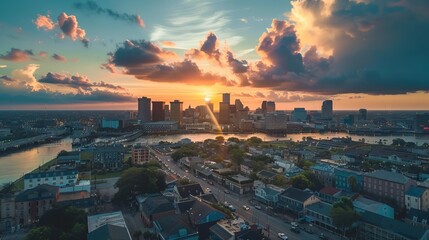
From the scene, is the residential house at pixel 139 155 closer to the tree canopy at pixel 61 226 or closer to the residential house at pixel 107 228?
the tree canopy at pixel 61 226

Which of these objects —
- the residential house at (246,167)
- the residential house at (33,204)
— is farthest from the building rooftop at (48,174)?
the residential house at (246,167)

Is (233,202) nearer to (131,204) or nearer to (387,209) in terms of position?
(131,204)

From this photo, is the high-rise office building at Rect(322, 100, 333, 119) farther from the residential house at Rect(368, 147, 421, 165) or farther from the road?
the road

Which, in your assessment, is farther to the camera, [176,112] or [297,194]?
[176,112]

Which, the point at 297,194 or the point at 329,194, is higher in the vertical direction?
the point at 297,194

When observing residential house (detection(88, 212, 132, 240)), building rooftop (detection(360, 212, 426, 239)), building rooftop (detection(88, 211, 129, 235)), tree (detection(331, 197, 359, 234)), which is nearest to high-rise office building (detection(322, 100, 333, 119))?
building rooftop (detection(360, 212, 426, 239))

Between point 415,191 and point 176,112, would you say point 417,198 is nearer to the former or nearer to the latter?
point 415,191

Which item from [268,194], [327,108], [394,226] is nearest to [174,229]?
[268,194]
